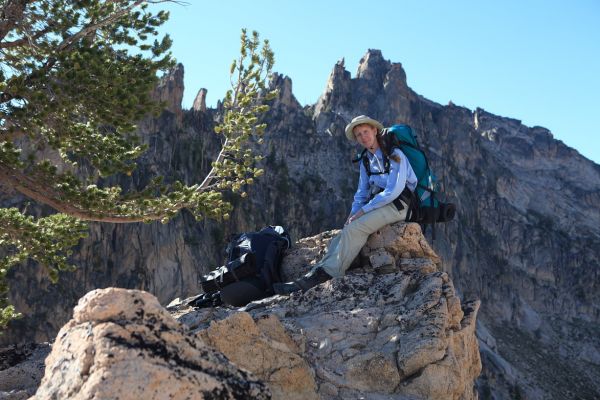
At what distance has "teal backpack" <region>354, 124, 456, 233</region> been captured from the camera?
722 cm

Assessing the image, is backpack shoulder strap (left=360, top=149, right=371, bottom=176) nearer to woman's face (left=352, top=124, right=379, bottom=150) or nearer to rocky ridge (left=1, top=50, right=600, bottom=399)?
woman's face (left=352, top=124, right=379, bottom=150)

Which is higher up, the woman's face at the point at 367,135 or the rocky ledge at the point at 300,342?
the woman's face at the point at 367,135

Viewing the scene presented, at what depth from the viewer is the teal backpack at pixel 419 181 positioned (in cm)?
722

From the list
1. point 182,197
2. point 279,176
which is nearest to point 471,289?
point 279,176

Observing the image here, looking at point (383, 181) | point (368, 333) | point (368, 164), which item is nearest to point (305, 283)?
point (368, 333)

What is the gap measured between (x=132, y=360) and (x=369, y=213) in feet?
15.5

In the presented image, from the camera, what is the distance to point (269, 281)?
7.34 m

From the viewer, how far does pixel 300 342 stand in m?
5.43

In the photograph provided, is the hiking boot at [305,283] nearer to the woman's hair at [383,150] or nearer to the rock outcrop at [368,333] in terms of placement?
the rock outcrop at [368,333]

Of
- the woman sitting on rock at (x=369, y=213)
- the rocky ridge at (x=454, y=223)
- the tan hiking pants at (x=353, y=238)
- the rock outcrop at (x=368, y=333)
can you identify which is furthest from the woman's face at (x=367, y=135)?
the rocky ridge at (x=454, y=223)

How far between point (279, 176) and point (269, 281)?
63839 mm

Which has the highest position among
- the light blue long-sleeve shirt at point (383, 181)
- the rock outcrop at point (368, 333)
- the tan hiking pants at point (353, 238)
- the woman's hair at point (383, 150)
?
the woman's hair at point (383, 150)

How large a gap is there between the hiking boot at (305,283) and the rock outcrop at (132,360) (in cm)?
409

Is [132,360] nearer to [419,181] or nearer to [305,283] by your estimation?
[305,283]
